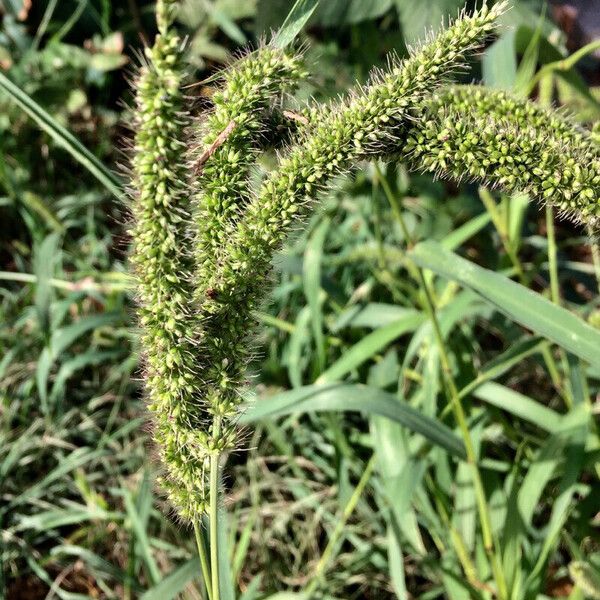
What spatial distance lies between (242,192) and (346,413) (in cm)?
150

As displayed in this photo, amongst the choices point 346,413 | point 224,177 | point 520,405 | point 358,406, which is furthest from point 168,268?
point 346,413

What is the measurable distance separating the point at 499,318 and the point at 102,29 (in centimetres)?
228

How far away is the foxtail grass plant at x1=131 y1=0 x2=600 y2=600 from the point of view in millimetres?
842

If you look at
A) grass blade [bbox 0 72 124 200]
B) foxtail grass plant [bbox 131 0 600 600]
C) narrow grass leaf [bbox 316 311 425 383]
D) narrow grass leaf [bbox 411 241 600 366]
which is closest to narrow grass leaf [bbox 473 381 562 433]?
narrow grass leaf [bbox 316 311 425 383]

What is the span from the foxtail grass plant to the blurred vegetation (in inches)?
15.8

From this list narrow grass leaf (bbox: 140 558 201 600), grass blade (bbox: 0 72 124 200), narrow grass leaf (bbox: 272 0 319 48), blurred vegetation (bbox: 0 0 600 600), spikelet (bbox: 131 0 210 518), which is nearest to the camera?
spikelet (bbox: 131 0 210 518)

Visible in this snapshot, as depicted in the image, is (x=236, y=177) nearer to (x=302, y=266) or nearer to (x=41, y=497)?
(x=302, y=266)

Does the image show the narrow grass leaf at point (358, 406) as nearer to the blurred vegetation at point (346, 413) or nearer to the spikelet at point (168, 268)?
the blurred vegetation at point (346, 413)

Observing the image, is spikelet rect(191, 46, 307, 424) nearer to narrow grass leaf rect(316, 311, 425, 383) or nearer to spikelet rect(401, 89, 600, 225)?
spikelet rect(401, 89, 600, 225)

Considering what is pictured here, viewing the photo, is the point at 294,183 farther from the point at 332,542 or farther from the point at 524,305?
the point at 332,542

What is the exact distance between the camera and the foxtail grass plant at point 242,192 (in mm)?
842

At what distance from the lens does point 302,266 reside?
224 cm

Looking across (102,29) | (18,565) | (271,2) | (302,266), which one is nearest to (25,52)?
(102,29)

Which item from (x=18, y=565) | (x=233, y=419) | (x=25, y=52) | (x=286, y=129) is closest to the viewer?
(x=233, y=419)
